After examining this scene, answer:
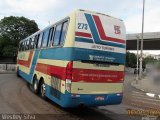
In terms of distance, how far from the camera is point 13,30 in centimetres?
6938

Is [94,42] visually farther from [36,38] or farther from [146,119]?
[36,38]

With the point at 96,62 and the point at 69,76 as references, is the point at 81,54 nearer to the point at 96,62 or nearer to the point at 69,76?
the point at 96,62

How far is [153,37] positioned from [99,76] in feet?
141

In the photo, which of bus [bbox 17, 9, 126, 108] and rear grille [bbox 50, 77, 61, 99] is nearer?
bus [bbox 17, 9, 126, 108]

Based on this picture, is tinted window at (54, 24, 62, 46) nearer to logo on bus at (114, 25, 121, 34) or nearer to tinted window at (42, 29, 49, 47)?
tinted window at (42, 29, 49, 47)

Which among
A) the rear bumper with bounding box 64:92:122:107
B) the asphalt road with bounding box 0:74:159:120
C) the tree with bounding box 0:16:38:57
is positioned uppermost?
the tree with bounding box 0:16:38:57

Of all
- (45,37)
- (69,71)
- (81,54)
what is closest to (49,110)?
(69,71)

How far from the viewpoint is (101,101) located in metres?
9.82

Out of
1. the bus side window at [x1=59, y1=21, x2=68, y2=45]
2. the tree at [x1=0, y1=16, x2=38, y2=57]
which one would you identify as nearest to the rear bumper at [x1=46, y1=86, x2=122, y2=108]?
the bus side window at [x1=59, y1=21, x2=68, y2=45]

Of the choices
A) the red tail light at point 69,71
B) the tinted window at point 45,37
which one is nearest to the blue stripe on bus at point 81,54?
the red tail light at point 69,71

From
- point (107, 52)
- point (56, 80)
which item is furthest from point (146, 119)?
point (56, 80)

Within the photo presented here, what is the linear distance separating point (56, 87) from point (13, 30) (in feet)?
202

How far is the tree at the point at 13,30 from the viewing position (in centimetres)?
6569

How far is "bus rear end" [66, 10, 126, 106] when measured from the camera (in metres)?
9.30
